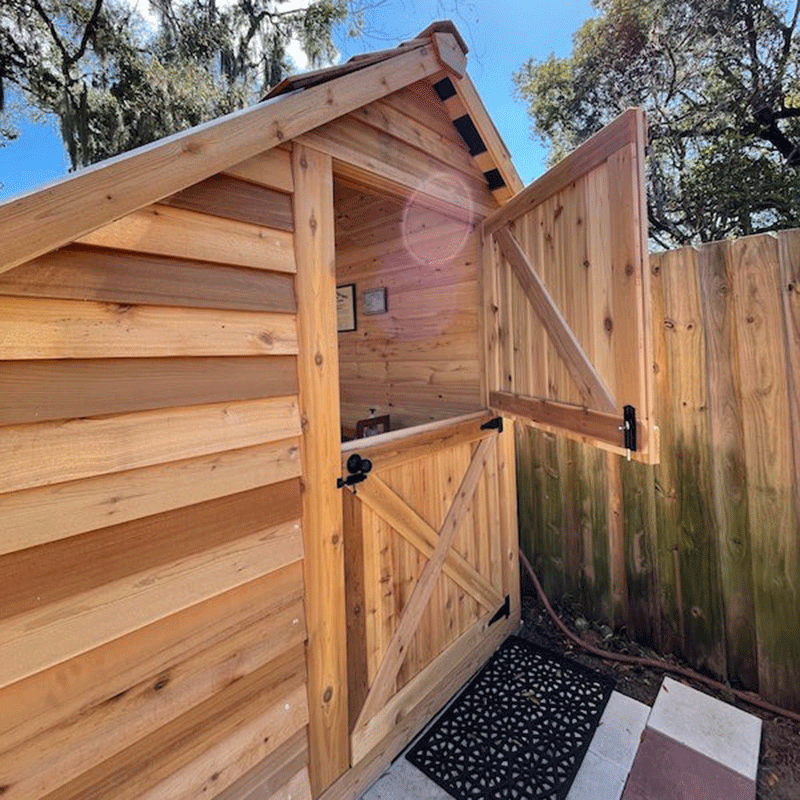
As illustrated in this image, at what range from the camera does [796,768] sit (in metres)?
1.79

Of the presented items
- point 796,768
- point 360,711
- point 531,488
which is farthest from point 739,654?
point 360,711

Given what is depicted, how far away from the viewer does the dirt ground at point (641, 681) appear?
1.76 metres

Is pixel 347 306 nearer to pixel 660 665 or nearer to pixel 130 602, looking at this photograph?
pixel 130 602

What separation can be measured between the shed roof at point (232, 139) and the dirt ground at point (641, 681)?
2741 millimetres

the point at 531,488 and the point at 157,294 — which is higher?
the point at 157,294

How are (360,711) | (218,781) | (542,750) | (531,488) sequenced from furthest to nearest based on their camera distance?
(531,488)
(542,750)
(360,711)
(218,781)

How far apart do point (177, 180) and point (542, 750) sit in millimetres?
2454

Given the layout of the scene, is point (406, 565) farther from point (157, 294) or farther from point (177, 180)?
point (177, 180)

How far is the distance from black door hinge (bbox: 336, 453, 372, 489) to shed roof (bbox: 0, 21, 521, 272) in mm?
1021

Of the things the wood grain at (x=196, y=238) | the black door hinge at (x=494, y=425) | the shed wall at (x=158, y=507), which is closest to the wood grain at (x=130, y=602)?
the shed wall at (x=158, y=507)

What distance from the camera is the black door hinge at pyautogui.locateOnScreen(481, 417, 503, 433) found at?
7.92ft

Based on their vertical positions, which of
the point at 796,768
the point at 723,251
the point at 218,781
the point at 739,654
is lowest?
the point at 796,768

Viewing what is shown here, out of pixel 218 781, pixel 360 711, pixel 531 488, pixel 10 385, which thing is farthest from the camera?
pixel 531 488

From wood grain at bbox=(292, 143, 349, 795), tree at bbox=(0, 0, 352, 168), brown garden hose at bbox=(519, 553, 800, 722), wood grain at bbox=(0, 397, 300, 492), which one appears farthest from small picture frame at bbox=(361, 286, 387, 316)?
tree at bbox=(0, 0, 352, 168)
